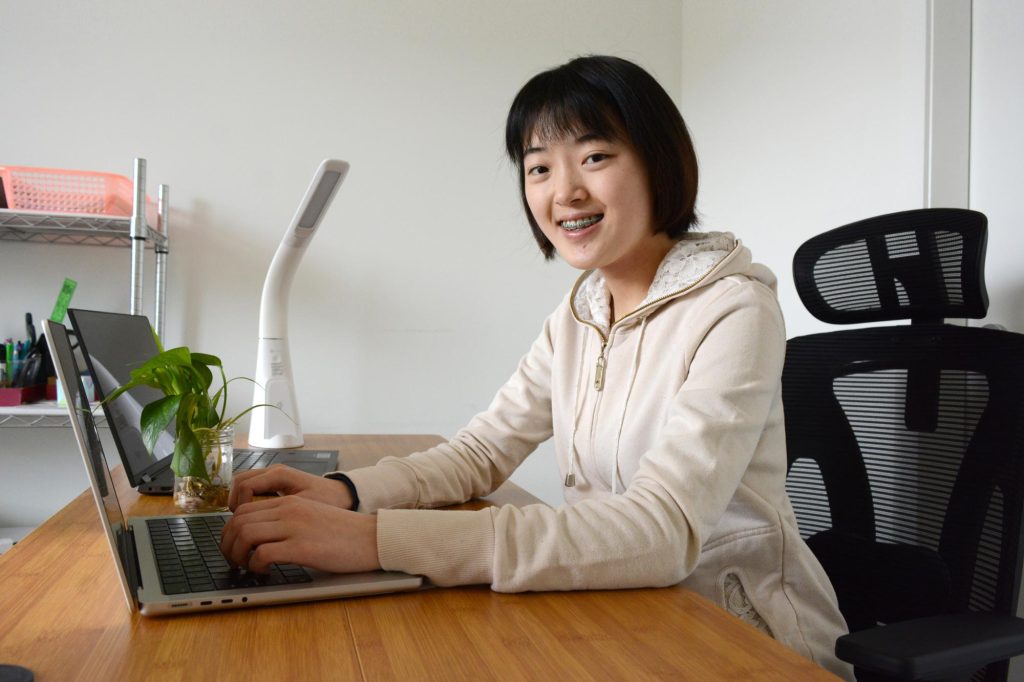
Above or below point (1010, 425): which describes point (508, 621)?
below

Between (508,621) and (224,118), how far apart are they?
6.58ft

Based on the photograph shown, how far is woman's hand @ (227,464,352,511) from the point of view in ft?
3.09

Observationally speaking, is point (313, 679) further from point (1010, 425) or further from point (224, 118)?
point (224, 118)

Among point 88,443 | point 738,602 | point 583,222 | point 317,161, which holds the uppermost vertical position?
point 317,161

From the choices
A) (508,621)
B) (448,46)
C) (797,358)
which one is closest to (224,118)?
(448,46)

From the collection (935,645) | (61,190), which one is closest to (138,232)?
(61,190)

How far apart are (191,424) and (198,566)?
0.89ft

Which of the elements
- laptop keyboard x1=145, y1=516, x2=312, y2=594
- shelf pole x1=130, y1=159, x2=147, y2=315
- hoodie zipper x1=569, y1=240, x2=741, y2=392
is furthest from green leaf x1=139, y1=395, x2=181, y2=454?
shelf pole x1=130, y1=159, x2=147, y2=315

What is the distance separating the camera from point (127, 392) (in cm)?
108

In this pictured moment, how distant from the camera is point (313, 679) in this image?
0.53m

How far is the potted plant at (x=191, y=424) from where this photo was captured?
36.1 inches

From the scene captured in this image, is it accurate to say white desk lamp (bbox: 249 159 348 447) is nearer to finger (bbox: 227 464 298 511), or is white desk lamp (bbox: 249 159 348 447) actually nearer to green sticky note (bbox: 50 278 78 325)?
green sticky note (bbox: 50 278 78 325)

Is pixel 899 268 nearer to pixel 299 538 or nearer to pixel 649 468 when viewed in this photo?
pixel 649 468

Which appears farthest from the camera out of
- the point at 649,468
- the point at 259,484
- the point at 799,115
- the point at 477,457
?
the point at 799,115
